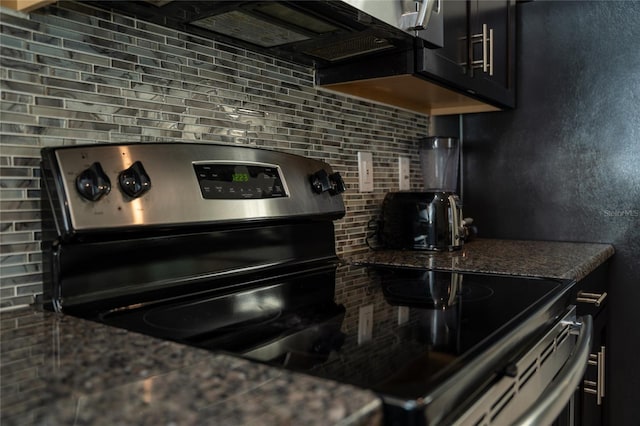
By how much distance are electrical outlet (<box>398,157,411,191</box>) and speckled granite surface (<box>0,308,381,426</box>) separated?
1377 mm

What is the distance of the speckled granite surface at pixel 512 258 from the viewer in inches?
50.1

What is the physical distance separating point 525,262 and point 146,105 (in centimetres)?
103

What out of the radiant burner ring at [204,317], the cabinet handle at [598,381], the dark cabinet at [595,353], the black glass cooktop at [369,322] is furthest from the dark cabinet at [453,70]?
the cabinet handle at [598,381]

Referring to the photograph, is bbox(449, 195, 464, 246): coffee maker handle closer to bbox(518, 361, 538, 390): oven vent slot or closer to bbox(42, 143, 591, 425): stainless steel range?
bbox(42, 143, 591, 425): stainless steel range

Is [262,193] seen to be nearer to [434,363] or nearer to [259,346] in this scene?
[259,346]

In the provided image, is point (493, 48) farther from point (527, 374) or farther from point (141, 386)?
point (141, 386)

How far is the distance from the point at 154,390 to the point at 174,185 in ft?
1.68

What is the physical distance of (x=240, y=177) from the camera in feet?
3.56

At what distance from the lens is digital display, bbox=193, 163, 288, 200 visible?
1.01 metres

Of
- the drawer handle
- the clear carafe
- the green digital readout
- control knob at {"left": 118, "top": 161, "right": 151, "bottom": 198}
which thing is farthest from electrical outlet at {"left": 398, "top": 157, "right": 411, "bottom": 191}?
control knob at {"left": 118, "top": 161, "right": 151, "bottom": 198}

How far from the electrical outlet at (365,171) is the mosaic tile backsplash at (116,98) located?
152mm

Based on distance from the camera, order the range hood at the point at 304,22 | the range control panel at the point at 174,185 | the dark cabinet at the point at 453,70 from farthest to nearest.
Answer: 1. the dark cabinet at the point at 453,70
2. the range hood at the point at 304,22
3. the range control panel at the point at 174,185

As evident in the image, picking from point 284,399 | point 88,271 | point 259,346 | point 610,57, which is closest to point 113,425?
point 284,399

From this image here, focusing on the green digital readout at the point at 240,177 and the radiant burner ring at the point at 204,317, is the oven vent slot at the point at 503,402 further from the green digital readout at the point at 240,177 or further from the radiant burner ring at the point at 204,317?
the green digital readout at the point at 240,177
